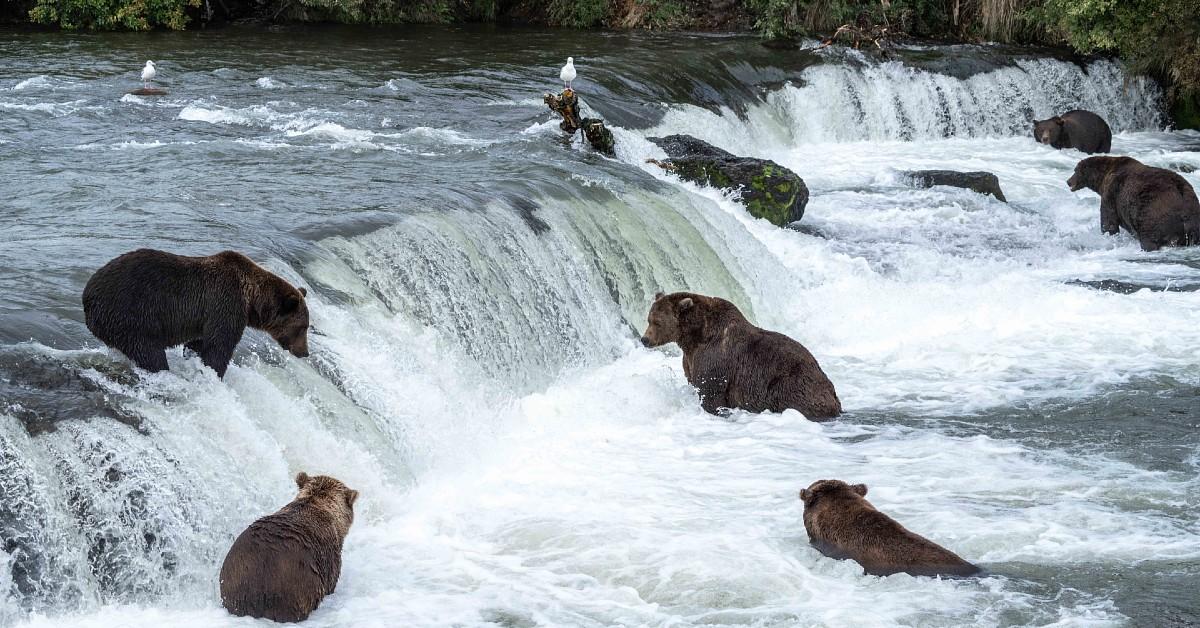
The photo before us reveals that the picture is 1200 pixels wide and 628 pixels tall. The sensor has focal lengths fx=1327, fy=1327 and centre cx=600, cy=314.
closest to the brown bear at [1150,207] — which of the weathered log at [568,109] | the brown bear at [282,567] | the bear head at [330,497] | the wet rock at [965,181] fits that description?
the wet rock at [965,181]

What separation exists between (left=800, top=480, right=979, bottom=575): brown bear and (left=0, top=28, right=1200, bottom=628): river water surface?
0.36 feet

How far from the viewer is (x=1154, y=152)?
20.5 metres

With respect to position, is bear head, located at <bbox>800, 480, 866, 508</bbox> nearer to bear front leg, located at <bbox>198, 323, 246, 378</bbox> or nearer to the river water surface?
the river water surface

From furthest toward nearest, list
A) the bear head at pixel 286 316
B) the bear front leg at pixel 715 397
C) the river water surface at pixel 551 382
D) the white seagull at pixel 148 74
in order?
the white seagull at pixel 148 74 < the bear front leg at pixel 715 397 < the bear head at pixel 286 316 < the river water surface at pixel 551 382

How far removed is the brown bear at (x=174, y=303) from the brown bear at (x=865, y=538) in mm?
3120

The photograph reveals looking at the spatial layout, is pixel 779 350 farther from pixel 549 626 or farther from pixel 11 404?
pixel 11 404

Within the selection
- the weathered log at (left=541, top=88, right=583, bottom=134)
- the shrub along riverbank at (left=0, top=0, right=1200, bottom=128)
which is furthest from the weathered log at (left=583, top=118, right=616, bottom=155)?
the shrub along riverbank at (left=0, top=0, right=1200, bottom=128)

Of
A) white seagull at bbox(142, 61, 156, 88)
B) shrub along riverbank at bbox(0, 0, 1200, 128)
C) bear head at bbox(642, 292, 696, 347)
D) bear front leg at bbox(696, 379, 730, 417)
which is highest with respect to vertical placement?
shrub along riverbank at bbox(0, 0, 1200, 128)

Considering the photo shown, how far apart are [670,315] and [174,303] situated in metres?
3.73

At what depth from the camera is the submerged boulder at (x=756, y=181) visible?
46.9ft

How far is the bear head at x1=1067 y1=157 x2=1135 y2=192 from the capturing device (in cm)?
1538

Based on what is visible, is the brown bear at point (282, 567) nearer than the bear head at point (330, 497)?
Yes

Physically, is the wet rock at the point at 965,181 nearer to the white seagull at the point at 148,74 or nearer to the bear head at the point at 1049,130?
the bear head at the point at 1049,130

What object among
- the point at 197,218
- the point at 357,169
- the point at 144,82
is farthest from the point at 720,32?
the point at 197,218
